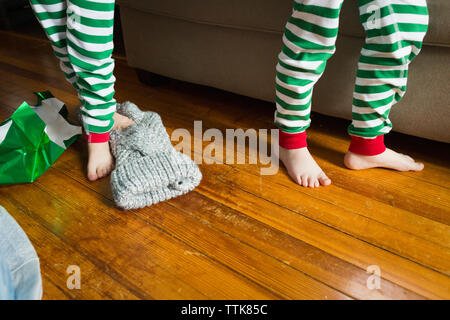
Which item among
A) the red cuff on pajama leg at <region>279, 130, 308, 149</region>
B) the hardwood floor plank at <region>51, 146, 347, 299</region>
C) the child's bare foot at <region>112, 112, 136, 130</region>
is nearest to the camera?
the hardwood floor plank at <region>51, 146, 347, 299</region>

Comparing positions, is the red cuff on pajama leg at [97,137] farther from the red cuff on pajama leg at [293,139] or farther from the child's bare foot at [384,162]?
the child's bare foot at [384,162]

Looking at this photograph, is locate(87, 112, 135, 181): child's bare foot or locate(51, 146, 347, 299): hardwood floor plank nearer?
locate(51, 146, 347, 299): hardwood floor plank

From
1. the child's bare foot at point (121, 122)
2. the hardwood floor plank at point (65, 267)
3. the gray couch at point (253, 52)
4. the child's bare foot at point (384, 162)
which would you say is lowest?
the hardwood floor plank at point (65, 267)

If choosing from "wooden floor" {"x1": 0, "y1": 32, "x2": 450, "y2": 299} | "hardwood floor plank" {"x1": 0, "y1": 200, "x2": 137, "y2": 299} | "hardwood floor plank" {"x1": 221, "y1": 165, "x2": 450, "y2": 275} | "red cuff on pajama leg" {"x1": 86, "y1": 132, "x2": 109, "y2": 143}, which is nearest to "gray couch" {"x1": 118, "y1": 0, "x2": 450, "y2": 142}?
"wooden floor" {"x1": 0, "y1": 32, "x2": 450, "y2": 299}

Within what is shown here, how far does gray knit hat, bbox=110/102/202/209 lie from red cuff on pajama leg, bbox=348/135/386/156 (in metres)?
0.35

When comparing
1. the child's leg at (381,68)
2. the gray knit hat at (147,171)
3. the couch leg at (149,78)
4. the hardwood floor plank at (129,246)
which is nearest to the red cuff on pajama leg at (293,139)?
the child's leg at (381,68)

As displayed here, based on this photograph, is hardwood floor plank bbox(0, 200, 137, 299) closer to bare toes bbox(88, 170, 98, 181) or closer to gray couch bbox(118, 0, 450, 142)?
bare toes bbox(88, 170, 98, 181)

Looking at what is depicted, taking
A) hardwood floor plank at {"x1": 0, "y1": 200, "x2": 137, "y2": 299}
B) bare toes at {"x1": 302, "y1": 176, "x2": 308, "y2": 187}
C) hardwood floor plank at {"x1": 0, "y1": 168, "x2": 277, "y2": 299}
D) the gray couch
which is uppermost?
the gray couch

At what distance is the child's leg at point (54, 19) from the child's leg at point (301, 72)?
453mm

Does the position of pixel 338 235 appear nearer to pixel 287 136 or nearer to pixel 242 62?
pixel 287 136

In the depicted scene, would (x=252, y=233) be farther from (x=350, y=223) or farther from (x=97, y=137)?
(x=97, y=137)

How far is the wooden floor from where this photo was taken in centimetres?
54

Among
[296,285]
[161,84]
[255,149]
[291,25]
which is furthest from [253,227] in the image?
[161,84]

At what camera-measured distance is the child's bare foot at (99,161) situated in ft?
2.56
